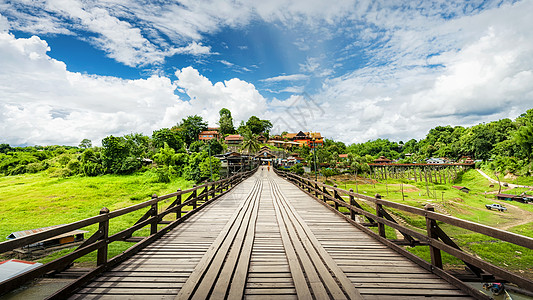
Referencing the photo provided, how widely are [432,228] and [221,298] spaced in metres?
3.08

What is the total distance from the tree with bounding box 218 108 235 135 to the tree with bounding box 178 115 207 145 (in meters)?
7.24

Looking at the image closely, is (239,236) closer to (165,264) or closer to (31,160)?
(165,264)

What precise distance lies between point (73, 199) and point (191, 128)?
151 ft

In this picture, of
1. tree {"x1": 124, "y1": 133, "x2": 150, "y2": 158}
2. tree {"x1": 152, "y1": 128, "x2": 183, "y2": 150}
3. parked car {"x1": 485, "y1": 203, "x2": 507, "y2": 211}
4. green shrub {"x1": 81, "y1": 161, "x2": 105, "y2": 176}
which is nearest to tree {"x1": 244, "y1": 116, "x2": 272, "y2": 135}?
tree {"x1": 152, "y1": 128, "x2": 183, "y2": 150}

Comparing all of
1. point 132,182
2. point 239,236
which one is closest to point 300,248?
point 239,236

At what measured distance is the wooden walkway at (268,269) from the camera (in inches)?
110

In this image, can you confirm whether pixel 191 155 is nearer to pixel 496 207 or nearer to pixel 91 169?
pixel 91 169

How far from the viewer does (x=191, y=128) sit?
256ft

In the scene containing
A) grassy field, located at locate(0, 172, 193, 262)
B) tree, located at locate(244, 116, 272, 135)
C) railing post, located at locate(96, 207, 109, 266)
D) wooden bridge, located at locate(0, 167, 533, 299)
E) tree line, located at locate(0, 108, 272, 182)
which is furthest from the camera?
tree, located at locate(244, 116, 272, 135)

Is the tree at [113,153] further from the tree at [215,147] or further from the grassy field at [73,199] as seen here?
the tree at [215,147]

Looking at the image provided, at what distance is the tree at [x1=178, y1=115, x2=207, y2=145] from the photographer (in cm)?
7688

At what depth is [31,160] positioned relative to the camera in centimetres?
6500

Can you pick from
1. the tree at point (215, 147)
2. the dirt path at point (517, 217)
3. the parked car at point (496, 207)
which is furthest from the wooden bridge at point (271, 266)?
the tree at point (215, 147)

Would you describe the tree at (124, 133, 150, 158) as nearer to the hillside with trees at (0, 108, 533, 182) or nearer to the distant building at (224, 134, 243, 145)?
the hillside with trees at (0, 108, 533, 182)
